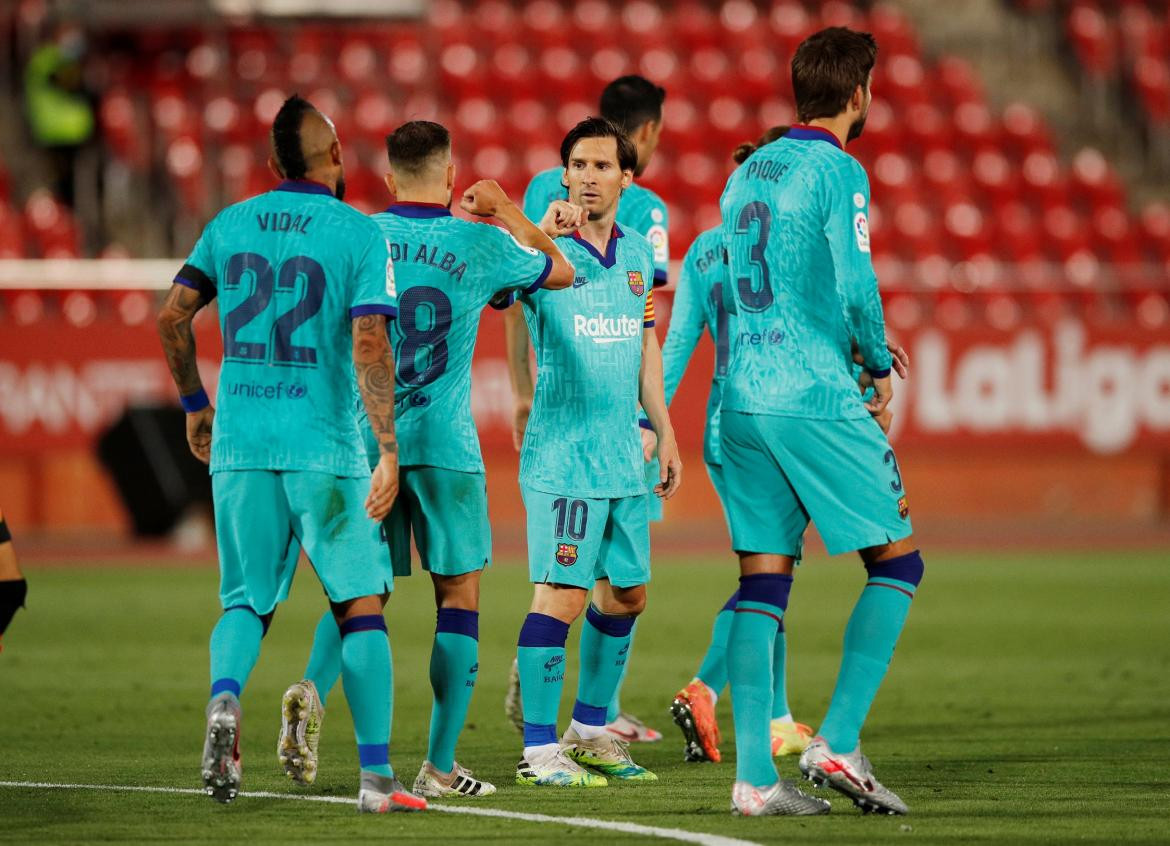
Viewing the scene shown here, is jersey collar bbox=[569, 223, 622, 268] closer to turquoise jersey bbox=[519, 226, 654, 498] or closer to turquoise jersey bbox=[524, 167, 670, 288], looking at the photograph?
turquoise jersey bbox=[519, 226, 654, 498]

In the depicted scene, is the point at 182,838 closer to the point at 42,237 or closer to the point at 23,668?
the point at 23,668

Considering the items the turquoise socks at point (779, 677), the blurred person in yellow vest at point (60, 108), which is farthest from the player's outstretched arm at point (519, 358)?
the blurred person in yellow vest at point (60, 108)

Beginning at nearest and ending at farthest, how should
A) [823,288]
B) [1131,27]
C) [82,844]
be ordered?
[82,844]
[823,288]
[1131,27]

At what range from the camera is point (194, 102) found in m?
20.6

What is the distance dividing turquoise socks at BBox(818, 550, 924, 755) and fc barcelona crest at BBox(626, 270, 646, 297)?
4.76ft

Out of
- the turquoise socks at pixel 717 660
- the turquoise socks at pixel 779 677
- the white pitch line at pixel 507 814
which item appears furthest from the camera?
the turquoise socks at pixel 717 660

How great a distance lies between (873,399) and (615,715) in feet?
7.26

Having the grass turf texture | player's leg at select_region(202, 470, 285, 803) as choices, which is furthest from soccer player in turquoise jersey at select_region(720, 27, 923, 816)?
player's leg at select_region(202, 470, 285, 803)

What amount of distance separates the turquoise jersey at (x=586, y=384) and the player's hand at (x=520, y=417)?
13.2 inches

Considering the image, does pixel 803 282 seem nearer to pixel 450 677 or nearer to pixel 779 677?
pixel 450 677

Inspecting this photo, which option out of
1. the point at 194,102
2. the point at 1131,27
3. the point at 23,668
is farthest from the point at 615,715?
the point at 1131,27

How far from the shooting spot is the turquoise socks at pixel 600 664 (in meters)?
6.99

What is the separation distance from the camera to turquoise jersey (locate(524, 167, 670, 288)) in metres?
8.08

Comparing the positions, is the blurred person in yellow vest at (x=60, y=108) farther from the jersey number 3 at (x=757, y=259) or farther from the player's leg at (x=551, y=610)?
the jersey number 3 at (x=757, y=259)
